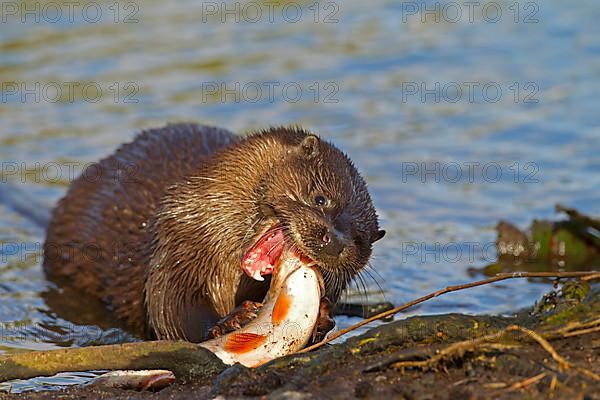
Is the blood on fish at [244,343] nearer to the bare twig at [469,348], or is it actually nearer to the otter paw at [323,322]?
the otter paw at [323,322]

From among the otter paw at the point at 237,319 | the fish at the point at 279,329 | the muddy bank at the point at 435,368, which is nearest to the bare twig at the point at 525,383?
the muddy bank at the point at 435,368

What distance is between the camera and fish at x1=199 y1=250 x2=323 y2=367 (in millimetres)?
3994

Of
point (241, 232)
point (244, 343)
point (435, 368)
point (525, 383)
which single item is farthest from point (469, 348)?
point (241, 232)

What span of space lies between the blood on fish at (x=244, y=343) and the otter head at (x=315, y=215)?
1.25 ft

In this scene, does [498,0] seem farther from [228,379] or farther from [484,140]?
[228,379]

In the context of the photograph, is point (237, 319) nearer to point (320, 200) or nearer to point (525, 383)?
point (320, 200)

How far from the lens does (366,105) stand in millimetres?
9250

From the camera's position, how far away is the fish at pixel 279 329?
399cm

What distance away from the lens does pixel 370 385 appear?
349 cm

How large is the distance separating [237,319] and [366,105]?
510 centimetres

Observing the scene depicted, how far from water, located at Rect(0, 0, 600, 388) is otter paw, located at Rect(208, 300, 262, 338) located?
124 cm

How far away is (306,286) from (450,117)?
5.22 metres

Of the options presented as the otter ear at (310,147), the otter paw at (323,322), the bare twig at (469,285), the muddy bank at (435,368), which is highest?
the otter ear at (310,147)

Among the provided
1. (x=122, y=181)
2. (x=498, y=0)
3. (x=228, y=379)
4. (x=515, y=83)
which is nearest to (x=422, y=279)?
(x=122, y=181)
